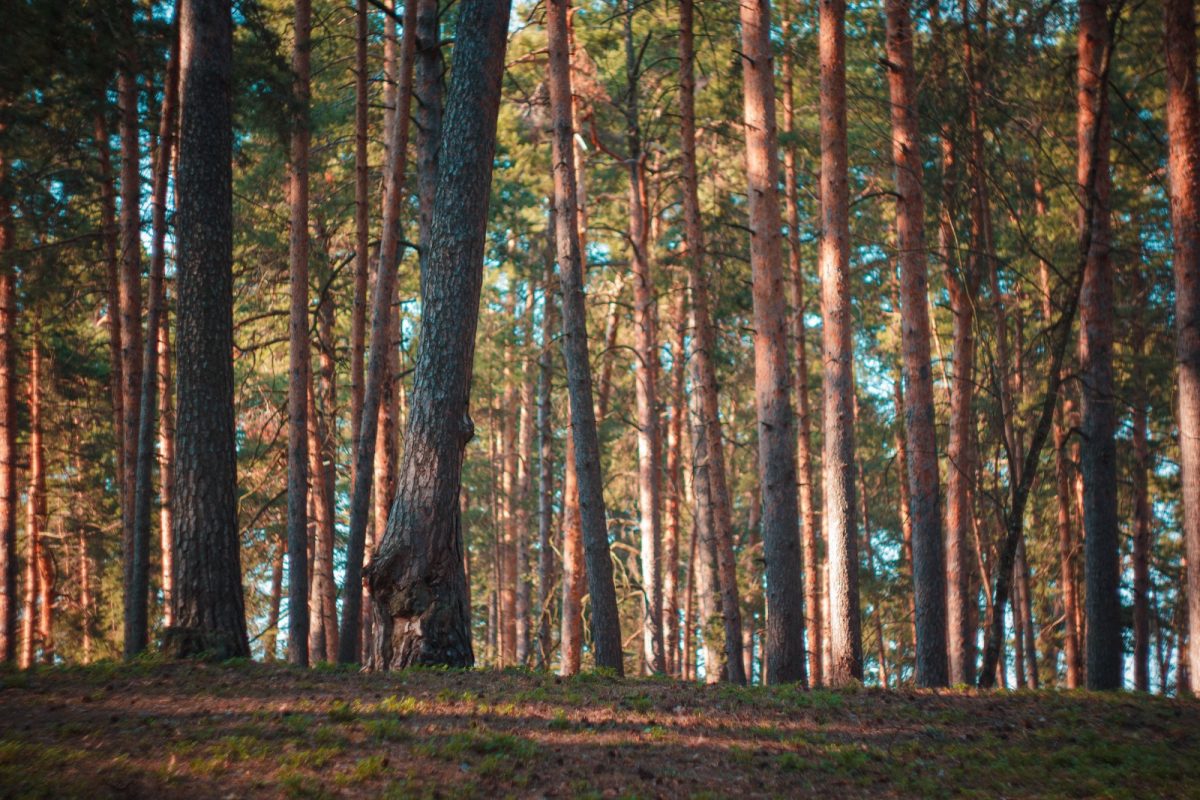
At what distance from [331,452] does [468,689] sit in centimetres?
1098

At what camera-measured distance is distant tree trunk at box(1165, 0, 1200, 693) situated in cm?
1038

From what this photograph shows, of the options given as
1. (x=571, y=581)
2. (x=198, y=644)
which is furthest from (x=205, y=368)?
(x=571, y=581)

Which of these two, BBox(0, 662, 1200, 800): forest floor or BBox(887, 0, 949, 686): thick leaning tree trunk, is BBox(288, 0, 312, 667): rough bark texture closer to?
BBox(0, 662, 1200, 800): forest floor

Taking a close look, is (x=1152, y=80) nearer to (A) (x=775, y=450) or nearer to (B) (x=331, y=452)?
(A) (x=775, y=450)

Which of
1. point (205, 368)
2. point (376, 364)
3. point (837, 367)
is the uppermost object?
point (376, 364)

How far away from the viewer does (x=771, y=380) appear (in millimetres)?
11250

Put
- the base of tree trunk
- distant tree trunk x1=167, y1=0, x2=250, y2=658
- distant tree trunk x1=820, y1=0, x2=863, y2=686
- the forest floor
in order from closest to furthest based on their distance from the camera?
the forest floor < the base of tree trunk < distant tree trunk x1=167, y1=0, x2=250, y2=658 < distant tree trunk x1=820, y1=0, x2=863, y2=686

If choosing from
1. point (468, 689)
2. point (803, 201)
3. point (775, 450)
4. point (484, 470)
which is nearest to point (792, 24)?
point (803, 201)

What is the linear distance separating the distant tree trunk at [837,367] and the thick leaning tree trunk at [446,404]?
4.34m

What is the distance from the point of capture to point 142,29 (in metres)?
11.9

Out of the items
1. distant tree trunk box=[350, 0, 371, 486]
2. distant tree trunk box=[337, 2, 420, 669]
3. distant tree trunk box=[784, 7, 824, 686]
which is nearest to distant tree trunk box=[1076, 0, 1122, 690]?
distant tree trunk box=[784, 7, 824, 686]

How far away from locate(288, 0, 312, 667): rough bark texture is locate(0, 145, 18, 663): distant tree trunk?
4.90 m

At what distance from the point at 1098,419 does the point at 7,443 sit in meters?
16.3

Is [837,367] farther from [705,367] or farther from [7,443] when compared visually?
[7,443]
